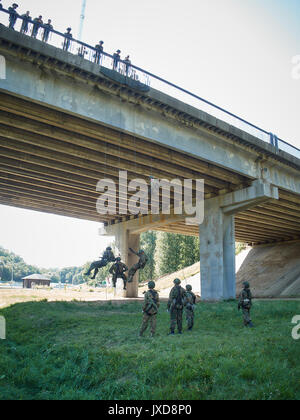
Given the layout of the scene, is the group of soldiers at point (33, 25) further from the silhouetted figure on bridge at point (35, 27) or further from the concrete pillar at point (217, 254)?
the concrete pillar at point (217, 254)

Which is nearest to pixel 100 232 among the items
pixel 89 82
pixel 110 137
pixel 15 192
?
pixel 15 192

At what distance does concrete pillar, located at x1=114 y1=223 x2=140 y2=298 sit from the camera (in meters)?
33.2

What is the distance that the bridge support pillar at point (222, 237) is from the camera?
23359mm

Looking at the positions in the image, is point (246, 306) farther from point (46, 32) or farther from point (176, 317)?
point (46, 32)

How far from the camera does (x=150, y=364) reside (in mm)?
6691

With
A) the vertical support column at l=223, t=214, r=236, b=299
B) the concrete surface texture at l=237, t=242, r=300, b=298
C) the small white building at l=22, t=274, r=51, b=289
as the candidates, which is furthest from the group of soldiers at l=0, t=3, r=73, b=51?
the small white building at l=22, t=274, r=51, b=289

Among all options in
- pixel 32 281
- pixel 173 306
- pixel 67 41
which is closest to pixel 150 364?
pixel 173 306

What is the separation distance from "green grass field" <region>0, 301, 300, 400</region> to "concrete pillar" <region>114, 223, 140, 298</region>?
21.5 meters

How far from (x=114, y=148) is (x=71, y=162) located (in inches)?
127

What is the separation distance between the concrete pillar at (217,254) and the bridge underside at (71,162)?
1.95m

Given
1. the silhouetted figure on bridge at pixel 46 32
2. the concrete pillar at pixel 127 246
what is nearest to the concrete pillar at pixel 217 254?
the concrete pillar at pixel 127 246

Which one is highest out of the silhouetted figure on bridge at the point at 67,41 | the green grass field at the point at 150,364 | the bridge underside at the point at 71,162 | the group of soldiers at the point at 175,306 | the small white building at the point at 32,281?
the silhouetted figure on bridge at the point at 67,41

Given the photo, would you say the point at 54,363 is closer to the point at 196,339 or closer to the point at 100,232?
the point at 196,339

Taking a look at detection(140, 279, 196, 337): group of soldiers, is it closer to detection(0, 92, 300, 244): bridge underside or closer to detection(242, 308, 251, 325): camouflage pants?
detection(242, 308, 251, 325): camouflage pants
